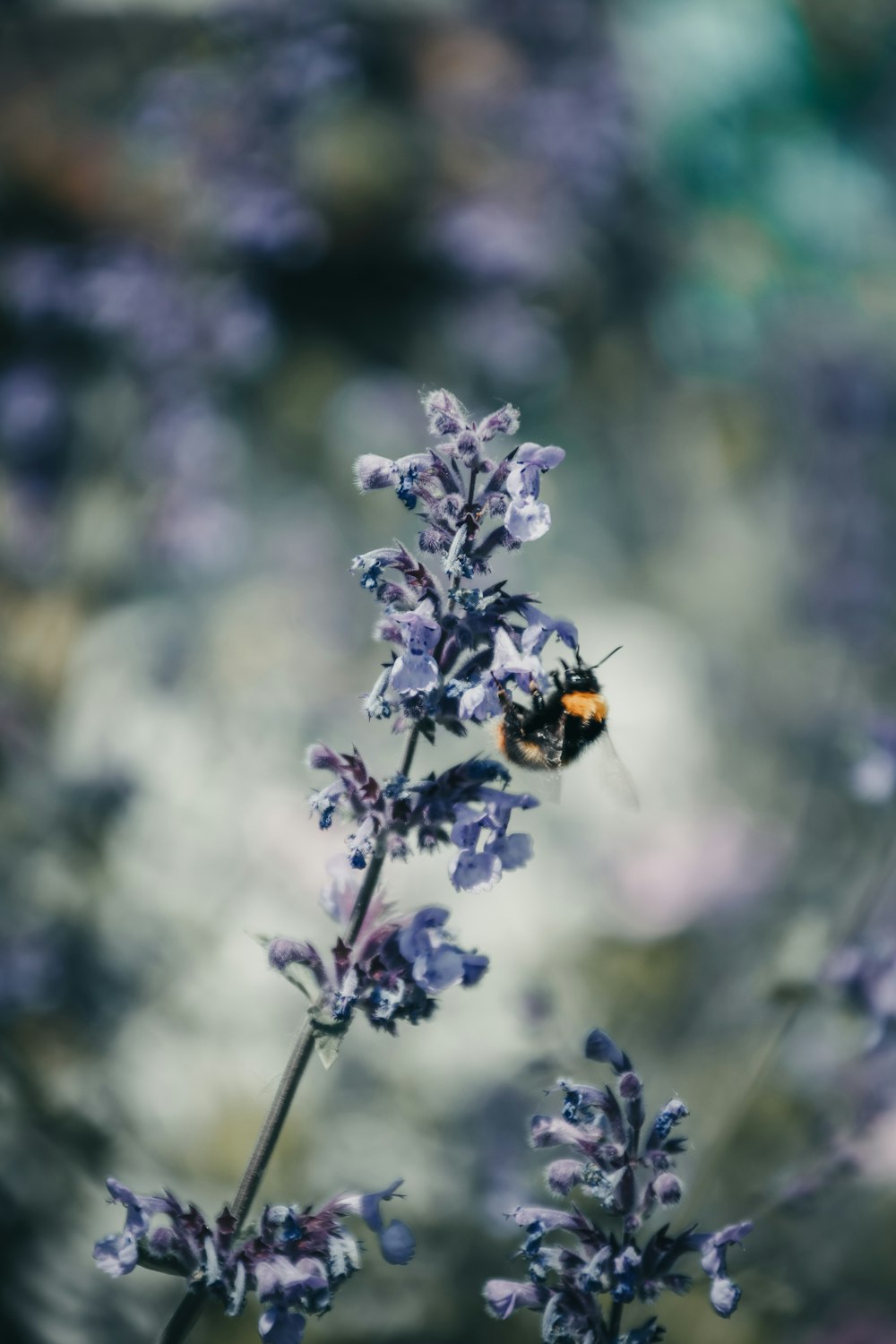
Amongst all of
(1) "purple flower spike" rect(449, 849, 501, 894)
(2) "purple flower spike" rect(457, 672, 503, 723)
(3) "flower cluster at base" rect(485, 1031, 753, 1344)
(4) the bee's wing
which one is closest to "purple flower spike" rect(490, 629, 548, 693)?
(2) "purple flower spike" rect(457, 672, 503, 723)

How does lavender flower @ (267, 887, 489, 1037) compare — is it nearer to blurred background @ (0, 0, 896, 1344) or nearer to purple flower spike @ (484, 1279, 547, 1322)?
purple flower spike @ (484, 1279, 547, 1322)

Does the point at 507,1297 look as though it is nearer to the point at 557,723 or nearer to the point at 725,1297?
the point at 725,1297

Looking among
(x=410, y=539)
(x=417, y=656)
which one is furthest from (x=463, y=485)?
(x=410, y=539)

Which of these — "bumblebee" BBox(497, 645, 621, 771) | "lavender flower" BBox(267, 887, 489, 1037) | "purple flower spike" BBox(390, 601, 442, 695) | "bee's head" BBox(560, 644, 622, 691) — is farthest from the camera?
"bee's head" BBox(560, 644, 622, 691)

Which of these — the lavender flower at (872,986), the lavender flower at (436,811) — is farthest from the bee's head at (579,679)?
the lavender flower at (872,986)

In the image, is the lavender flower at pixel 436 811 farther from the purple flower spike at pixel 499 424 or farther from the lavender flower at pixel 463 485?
the purple flower spike at pixel 499 424

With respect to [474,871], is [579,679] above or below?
above
